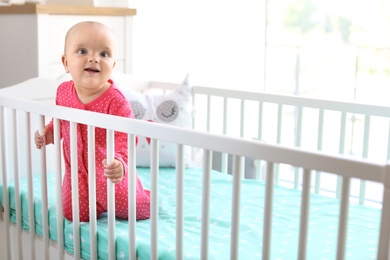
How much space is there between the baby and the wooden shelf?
672mm

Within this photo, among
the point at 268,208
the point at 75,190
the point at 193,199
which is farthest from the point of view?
the point at 193,199

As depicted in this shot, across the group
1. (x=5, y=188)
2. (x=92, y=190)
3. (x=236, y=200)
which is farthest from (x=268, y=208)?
(x=5, y=188)

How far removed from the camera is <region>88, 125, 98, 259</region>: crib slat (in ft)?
4.91

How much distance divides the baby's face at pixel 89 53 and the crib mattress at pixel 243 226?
405 millimetres

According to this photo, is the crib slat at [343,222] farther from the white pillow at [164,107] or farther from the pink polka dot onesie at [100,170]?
the white pillow at [164,107]

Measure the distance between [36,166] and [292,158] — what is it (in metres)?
1.24

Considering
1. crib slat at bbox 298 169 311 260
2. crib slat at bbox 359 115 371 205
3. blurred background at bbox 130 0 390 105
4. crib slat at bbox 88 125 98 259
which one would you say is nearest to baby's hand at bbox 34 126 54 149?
crib slat at bbox 88 125 98 259

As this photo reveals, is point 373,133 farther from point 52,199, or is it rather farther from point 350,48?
point 52,199

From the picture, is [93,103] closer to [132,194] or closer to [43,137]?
[43,137]

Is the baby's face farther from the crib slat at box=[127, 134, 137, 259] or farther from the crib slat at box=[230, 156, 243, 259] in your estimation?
the crib slat at box=[230, 156, 243, 259]

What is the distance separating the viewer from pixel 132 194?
4.72 feet

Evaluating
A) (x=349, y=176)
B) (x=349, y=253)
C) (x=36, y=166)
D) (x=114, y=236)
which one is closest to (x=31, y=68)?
(x=36, y=166)

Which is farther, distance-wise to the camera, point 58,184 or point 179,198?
point 58,184

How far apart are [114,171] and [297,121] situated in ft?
2.67
